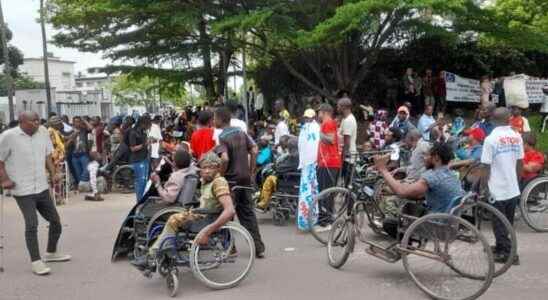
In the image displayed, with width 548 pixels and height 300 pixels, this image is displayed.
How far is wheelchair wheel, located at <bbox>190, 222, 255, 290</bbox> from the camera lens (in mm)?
5627

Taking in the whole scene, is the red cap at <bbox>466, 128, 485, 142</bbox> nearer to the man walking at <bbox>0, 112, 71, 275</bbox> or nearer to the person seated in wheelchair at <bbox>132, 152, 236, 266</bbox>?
the person seated in wheelchair at <bbox>132, 152, 236, 266</bbox>

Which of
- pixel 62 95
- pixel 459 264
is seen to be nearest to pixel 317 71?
pixel 459 264

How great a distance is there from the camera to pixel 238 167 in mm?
6789

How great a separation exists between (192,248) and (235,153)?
1555 millimetres

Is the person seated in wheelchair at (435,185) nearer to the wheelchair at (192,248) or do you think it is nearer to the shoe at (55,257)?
the wheelchair at (192,248)

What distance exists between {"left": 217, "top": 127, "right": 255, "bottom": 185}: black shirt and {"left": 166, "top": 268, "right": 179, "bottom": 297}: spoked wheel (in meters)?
1.49

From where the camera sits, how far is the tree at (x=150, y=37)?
56.7ft

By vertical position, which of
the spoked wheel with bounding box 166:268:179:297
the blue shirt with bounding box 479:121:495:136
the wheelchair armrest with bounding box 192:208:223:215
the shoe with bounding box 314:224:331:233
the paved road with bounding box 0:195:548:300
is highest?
the blue shirt with bounding box 479:121:495:136

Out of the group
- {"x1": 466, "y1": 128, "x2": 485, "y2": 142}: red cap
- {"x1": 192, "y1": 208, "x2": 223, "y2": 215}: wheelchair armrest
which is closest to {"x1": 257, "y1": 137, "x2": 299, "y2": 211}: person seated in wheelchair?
{"x1": 466, "y1": 128, "x2": 485, "y2": 142}: red cap

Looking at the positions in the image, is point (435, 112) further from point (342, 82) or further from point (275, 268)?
point (275, 268)

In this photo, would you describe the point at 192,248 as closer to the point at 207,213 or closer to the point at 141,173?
the point at 207,213

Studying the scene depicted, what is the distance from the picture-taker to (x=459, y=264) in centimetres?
525

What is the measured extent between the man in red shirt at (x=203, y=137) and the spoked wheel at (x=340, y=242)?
8.07ft

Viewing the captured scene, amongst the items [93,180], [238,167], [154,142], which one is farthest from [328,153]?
[93,180]
